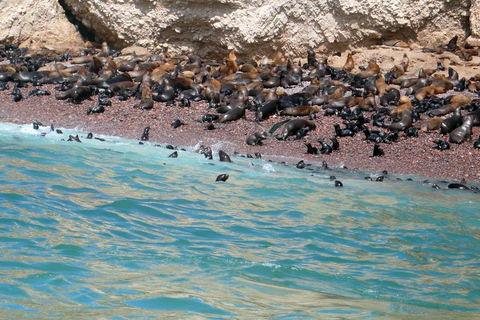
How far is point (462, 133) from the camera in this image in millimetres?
12320

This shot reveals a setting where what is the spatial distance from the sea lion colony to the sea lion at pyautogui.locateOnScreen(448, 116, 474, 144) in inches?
1.0

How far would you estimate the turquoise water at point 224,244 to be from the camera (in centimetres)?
479

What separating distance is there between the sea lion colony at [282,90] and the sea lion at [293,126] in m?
0.02

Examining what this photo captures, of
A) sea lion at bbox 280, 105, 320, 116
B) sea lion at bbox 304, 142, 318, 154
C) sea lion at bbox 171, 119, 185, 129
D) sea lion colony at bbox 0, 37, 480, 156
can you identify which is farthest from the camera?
sea lion at bbox 280, 105, 320, 116

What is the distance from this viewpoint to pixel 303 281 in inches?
217

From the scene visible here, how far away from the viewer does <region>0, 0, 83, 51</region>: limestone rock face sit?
2173 centimetres

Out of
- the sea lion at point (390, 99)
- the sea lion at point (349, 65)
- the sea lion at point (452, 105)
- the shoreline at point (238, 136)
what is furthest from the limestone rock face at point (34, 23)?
the sea lion at point (452, 105)

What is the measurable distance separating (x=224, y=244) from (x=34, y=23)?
17.4 metres

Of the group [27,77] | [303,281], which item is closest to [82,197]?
[303,281]

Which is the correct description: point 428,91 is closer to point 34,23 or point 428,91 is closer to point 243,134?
point 243,134

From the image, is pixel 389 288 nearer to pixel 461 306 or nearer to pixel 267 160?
pixel 461 306

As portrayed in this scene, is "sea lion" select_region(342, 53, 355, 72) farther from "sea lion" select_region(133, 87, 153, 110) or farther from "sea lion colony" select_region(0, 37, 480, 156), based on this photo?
"sea lion" select_region(133, 87, 153, 110)

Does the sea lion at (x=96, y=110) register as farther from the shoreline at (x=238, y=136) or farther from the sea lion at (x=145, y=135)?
the sea lion at (x=145, y=135)

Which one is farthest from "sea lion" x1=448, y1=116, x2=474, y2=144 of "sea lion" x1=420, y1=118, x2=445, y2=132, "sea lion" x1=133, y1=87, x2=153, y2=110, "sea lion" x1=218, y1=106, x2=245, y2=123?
"sea lion" x1=133, y1=87, x2=153, y2=110
